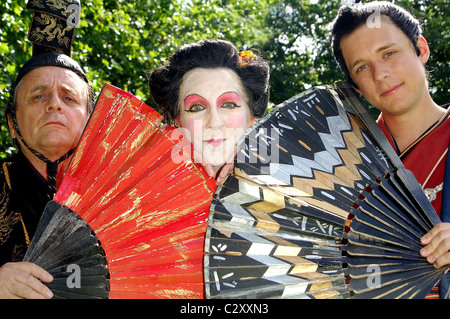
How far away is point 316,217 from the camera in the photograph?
203 cm

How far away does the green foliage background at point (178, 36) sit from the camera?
5.09 m

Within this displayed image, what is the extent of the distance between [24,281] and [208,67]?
4.61 feet

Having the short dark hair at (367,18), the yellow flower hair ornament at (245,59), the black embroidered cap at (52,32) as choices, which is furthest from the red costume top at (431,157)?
the black embroidered cap at (52,32)

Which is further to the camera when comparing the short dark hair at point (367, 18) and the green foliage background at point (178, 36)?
the green foliage background at point (178, 36)

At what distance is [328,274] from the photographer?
1.97 m

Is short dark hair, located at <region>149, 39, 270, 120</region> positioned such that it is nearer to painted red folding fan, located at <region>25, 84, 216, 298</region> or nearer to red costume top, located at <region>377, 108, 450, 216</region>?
painted red folding fan, located at <region>25, 84, 216, 298</region>

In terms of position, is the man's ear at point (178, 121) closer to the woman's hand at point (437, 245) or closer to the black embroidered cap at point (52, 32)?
the black embroidered cap at point (52, 32)

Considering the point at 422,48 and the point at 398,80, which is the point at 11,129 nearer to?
the point at 398,80

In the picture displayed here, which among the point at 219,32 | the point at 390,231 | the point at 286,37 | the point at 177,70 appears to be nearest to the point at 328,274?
the point at 390,231

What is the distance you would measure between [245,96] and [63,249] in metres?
1.22

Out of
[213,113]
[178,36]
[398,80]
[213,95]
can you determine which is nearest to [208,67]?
[213,95]

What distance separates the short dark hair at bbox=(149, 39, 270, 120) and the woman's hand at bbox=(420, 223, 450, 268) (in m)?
1.15

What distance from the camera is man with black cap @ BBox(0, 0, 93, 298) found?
8.48 feet

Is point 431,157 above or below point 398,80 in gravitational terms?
below
